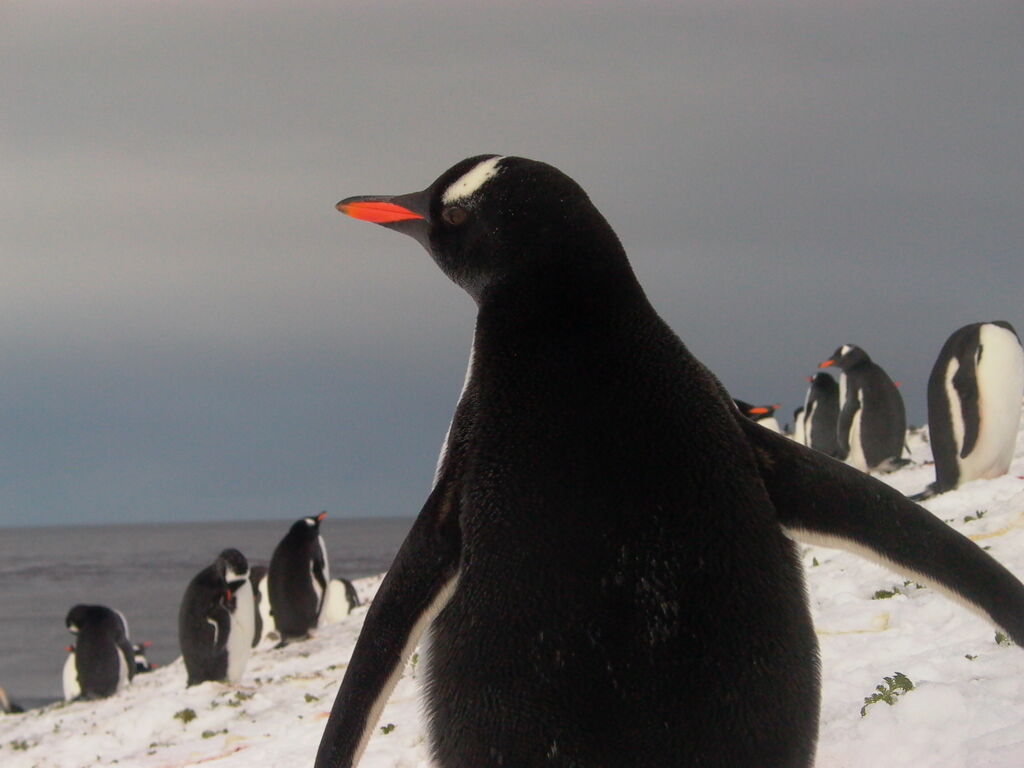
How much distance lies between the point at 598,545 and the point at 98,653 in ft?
46.4

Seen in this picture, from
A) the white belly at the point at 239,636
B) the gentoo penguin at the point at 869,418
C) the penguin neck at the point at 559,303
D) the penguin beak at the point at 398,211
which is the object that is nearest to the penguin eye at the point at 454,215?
the penguin beak at the point at 398,211

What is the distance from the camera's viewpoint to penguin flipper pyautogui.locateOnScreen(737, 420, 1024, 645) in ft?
8.70

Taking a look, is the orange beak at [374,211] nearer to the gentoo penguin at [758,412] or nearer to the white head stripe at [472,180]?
Result: the white head stripe at [472,180]

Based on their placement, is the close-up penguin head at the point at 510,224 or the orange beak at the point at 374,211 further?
the orange beak at the point at 374,211

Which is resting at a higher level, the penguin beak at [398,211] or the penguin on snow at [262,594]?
the penguin beak at [398,211]

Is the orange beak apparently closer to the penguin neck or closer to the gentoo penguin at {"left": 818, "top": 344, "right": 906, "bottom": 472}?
the penguin neck

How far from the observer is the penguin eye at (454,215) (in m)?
2.88

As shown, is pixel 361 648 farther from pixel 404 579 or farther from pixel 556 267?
pixel 556 267

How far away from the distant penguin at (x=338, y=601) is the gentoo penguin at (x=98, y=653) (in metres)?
4.41

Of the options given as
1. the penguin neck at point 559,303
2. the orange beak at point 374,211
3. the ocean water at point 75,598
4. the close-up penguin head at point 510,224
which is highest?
the orange beak at point 374,211

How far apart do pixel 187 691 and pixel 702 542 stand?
31.6 ft

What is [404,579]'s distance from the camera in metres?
2.53

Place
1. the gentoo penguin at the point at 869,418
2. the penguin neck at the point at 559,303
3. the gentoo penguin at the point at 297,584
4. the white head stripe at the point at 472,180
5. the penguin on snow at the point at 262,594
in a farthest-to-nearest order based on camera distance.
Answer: the penguin on snow at the point at 262,594 → the gentoo penguin at the point at 869,418 → the gentoo penguin at the point at 297,584 → the white head stripe at the point at 472,180 → the penguin neck at the point at 559,303

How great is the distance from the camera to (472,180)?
286 cm
